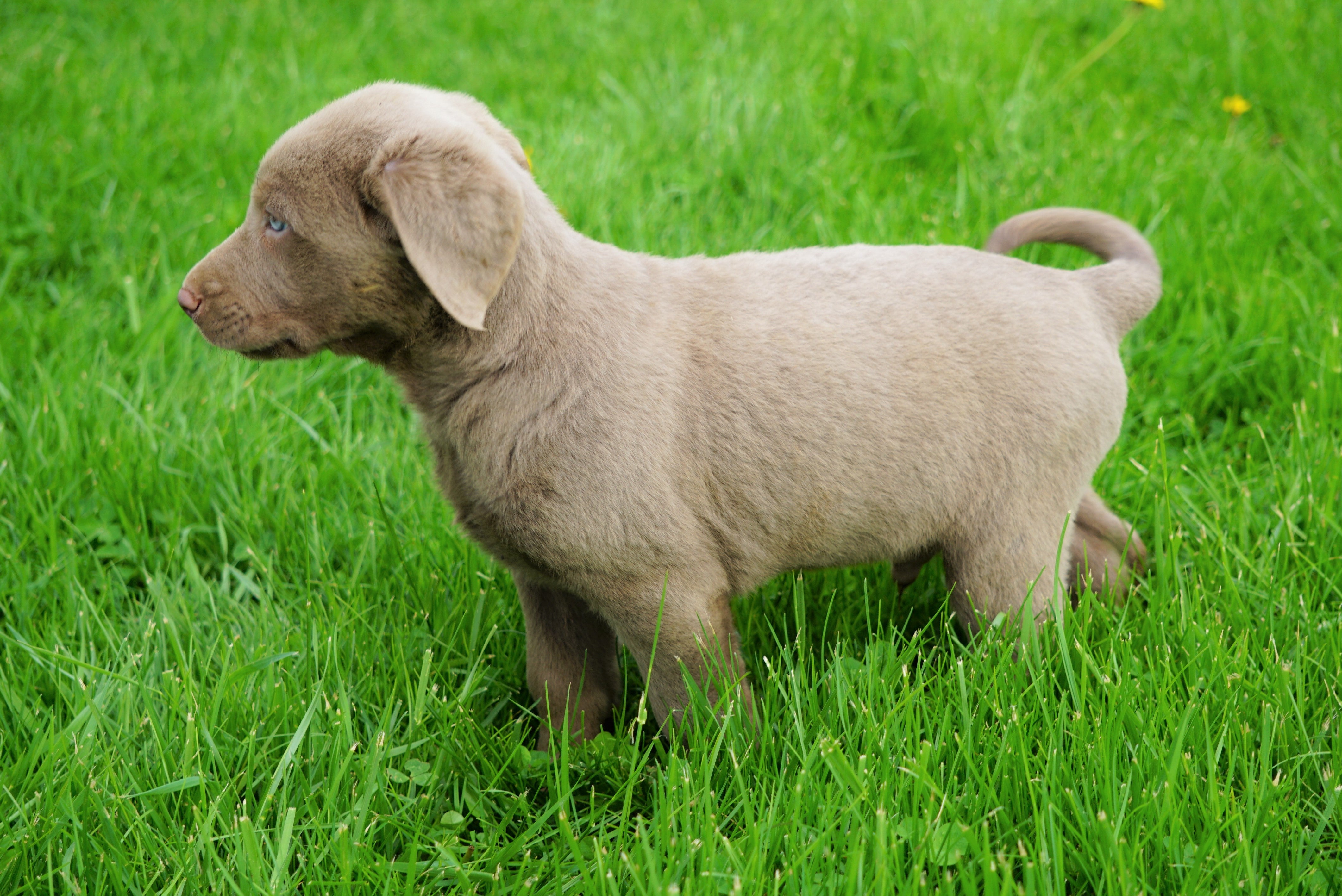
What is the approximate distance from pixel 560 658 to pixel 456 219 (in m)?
1.15

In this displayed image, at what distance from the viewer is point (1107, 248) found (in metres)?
2.89

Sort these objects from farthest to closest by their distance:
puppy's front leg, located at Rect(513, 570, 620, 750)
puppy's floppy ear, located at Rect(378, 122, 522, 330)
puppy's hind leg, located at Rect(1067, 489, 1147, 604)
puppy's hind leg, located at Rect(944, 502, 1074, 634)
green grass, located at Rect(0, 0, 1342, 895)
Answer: puppy's hind leg, located at Rect(1067, 489, 1147, 604), puppy's front leg, located at Rect(513, 570, 620, 750), puppy's hind leg, located at Rect(944, 502, 1074, 634), green grass, located at Rect(0, 0, 1342, 895), puppy's floppy ear, located at Rect(378, 122, 522, 330)

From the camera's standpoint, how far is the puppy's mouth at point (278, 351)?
7.73 feet

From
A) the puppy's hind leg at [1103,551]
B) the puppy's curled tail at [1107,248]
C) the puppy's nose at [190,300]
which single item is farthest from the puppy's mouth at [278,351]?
the puppy's hind leg at [1103,551]

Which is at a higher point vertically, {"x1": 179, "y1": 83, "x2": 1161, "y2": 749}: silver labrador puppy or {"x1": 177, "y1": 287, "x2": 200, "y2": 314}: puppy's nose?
{"x1": 177, "y1": 287, "x2": 200, "y2": 314}: puppy's nose

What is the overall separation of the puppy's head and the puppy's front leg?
0.73m

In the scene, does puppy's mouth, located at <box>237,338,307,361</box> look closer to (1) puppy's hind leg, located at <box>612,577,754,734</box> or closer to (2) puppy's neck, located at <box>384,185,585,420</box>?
(2) puppy's neck, located at <box>384,185,585,420</box>

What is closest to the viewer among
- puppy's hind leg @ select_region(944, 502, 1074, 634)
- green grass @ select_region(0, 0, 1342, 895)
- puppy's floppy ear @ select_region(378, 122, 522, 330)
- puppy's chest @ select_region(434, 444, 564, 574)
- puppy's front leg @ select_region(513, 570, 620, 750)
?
puppy's floppy ear @ select_region(378, 122, 522, 330)

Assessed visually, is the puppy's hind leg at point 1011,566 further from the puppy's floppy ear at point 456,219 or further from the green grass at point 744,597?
the puppy's floppy ear at point 456,219

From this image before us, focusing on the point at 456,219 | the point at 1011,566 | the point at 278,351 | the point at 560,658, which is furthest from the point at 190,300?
the point at 1011,566

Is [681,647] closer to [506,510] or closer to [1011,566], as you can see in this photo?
[506,510]

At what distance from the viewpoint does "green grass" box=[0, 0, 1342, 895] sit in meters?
2.16

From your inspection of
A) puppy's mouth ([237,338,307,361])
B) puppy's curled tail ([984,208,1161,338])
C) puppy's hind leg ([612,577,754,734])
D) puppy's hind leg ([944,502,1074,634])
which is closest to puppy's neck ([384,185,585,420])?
puppy's mouth ([237,338,307,361])

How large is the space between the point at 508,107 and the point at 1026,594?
377 centimetres
